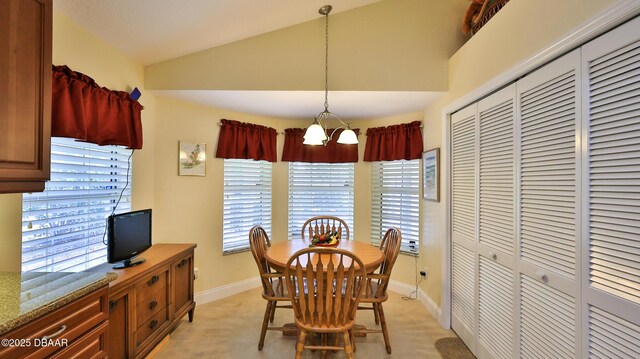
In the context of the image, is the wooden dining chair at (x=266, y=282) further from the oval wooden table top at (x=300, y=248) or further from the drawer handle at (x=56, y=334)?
the drawer handle at (x=56, y=334)

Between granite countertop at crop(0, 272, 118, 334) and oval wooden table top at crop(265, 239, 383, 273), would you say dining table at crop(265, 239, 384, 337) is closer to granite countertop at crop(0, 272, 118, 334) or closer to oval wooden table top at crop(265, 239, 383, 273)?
oval wooden table top at crop(265, 239, 383, 273)

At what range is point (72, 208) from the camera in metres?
1.91

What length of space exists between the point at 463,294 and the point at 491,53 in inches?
76.3

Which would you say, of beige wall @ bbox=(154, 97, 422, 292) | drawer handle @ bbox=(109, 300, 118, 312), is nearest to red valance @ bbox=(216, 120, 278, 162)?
beige wall @ bbox=(154, 97, 422, 292)

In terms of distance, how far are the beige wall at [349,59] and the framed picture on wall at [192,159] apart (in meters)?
0.65

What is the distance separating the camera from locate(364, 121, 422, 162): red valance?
3.23 m

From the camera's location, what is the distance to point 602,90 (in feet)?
3.94

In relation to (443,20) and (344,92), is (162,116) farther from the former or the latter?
(443,20)

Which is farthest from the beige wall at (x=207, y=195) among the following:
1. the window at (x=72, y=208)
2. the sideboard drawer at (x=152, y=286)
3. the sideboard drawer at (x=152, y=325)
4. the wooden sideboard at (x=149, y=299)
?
the sideboard drawer at (x=152, y=325)

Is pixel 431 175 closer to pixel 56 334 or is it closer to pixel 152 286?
pixel 152 286

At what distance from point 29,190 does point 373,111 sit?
2.98 m

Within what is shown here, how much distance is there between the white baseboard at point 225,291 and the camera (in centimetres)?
311

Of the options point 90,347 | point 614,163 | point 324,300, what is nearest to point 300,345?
point 324,300

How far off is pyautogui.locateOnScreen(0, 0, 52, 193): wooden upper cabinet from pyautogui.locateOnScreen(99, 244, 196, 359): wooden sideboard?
83 centimetres
